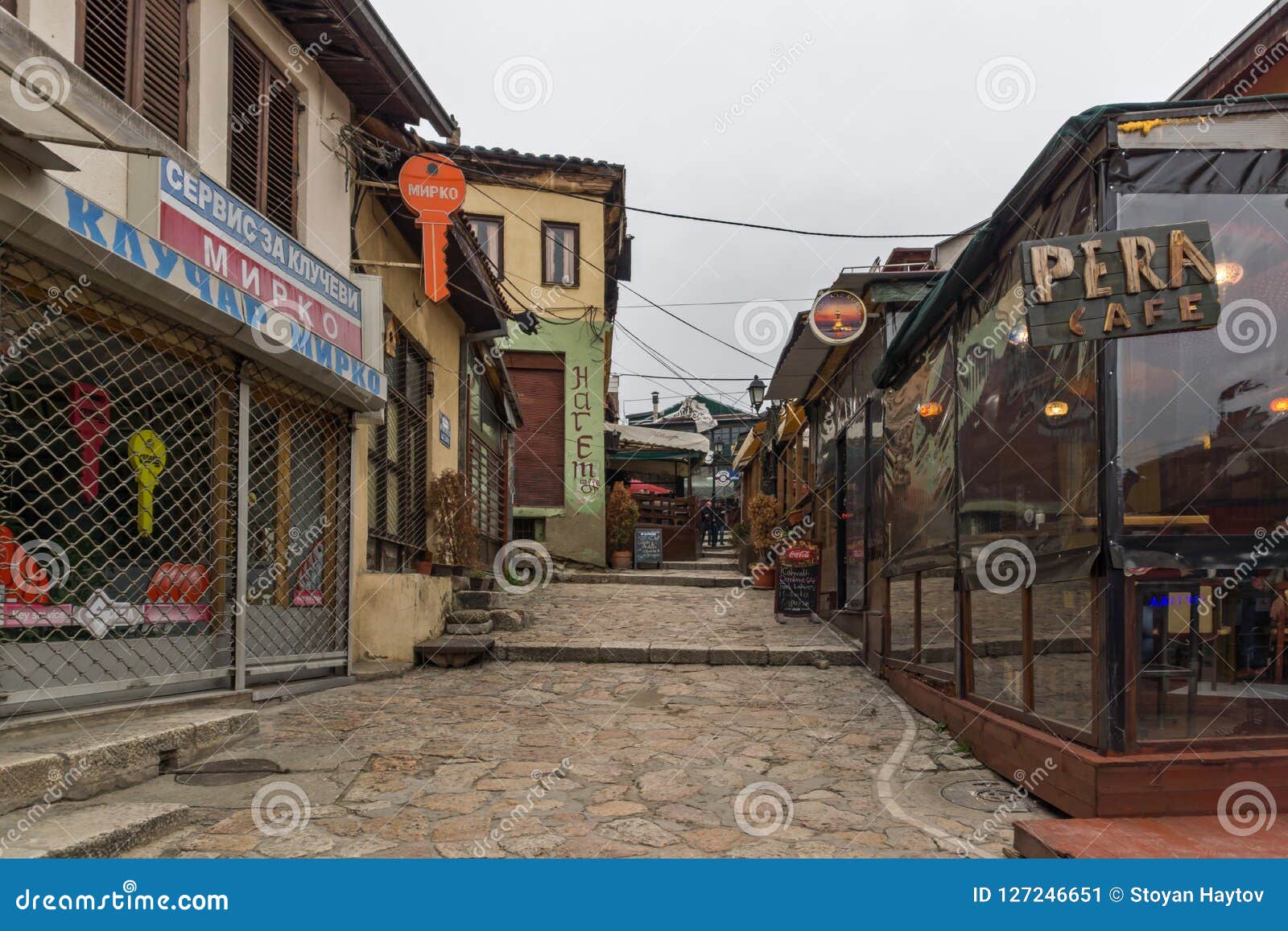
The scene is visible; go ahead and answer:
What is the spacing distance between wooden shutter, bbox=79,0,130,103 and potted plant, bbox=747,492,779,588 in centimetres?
1269

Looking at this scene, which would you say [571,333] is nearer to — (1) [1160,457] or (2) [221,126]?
(2) [221,126]

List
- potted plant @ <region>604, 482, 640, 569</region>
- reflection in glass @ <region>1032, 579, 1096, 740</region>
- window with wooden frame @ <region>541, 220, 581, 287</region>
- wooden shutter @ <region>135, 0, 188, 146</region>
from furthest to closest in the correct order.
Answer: potted plant @ <region>604, 482, 640, 569</region>
window with wooden frame @ <region>541, 220, 581, 287</region>
wooden shutter @ <region>135, 0, 188, 146</region>
reflection in glass @ <region>1032, 579, 1096, 740</region>

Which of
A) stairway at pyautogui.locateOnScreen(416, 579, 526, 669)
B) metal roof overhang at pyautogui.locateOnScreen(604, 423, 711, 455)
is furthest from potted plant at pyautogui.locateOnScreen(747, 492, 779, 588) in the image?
metal roof overhang at pyautogui.locateOnScreen(604, 423, 711, 455)

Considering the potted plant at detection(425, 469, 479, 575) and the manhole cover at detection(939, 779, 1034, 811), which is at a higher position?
the potted plant at detection(425, 469, 479, 575)

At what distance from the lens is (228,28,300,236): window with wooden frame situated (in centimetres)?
707

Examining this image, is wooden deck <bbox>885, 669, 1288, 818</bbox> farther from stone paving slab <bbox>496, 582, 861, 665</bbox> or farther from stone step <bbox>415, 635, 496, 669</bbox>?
stone step <bbox>415, 635, 496, 669</bbox>

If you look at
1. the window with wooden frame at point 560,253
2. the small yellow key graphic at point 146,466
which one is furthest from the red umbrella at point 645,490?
the small yellow key graphic at point 146,466

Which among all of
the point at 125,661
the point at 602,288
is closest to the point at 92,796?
the point at 125,661

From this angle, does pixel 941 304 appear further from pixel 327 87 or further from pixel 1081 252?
pixel 327 87

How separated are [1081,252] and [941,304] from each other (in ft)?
7.78

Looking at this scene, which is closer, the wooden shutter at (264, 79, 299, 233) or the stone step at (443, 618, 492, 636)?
the wooden shutter at (264, 79, 299, 233)

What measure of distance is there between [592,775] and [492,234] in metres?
16.2

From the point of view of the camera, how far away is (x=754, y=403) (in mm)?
18359

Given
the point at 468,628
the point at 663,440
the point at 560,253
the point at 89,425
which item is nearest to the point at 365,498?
the point at 468,628
